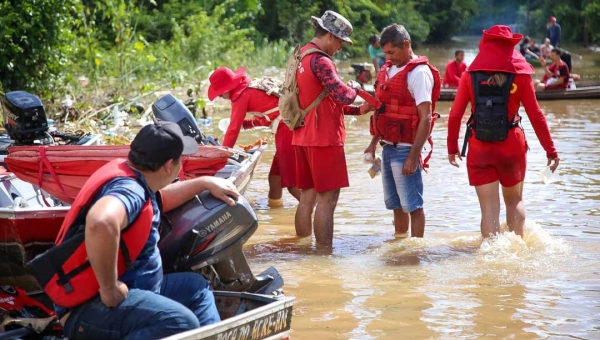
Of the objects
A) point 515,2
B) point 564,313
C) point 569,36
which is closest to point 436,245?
point 564,313

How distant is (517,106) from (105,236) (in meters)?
4.12

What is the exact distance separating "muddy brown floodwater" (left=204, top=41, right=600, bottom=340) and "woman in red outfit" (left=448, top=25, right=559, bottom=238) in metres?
0.50

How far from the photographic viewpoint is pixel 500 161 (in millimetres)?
7145

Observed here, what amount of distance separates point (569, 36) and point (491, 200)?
39.2 meters

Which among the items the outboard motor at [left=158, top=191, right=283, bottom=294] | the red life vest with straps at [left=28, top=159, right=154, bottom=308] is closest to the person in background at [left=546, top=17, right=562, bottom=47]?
the outboard motor at [left=158, top=191, right=283, bottom=294]

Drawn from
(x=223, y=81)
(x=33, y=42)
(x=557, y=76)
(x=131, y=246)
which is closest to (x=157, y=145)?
(x=131, y=246)

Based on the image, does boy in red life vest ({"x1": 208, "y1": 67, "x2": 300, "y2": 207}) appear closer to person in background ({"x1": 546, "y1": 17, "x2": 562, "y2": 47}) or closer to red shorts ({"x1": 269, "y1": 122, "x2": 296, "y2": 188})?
red shorts ({"x1": 269, "y1": 122, "x2": 296, "y2": 188})

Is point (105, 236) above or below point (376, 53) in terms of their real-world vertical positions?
above

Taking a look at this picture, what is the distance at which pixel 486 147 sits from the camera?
7168 millimetres

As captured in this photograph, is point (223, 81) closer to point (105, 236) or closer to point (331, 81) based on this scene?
point (331, 81)

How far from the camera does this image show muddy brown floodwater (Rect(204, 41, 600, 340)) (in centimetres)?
591

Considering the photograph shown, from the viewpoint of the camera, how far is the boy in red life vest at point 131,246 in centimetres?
396

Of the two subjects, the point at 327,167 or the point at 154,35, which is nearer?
the point at 327,167

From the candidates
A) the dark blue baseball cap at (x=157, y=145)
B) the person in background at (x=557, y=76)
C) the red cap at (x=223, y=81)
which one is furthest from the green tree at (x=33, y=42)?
the person in background at (x=557, y=76)
